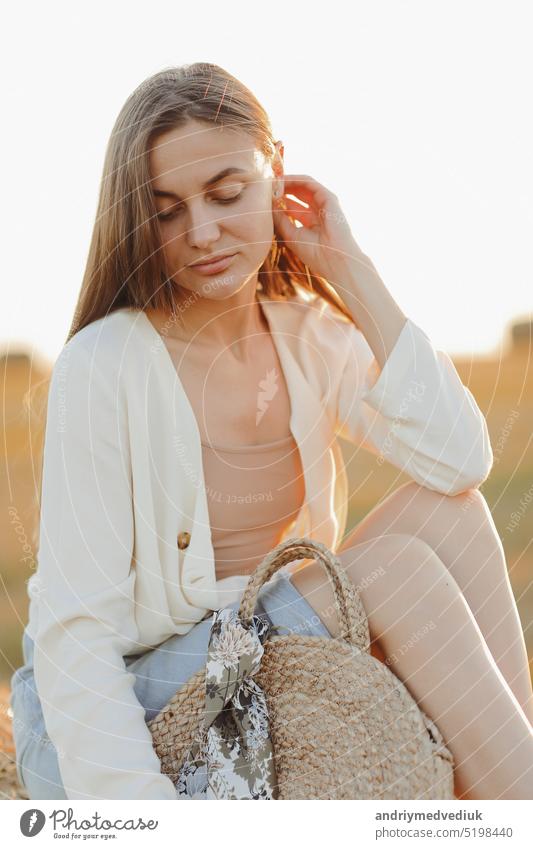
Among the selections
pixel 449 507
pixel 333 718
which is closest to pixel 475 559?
pixel 449 507

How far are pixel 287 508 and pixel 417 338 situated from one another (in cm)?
40

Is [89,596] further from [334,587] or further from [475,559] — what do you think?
[475,559]

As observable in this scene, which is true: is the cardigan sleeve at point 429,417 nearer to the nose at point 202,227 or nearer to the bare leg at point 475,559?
the bare leg at point 475,559

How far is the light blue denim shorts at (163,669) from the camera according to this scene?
1543mm

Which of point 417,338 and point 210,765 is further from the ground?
point 417,338

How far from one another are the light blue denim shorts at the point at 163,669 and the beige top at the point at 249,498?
0.14 m

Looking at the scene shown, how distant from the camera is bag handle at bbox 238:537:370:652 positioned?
1.47 meters

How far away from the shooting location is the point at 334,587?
1489 millimetres

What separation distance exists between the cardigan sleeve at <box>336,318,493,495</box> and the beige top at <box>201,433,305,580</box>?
8.2 inches

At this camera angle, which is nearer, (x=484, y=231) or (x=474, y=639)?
(x=474, y=639)

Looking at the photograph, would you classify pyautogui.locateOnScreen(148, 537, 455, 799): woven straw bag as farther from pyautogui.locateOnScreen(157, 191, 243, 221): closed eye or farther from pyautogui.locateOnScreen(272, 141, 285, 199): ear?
pyautogui.locateOnScreen(272, 141, 285, 199): ear

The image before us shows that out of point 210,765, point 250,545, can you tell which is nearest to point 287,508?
point 250,545
